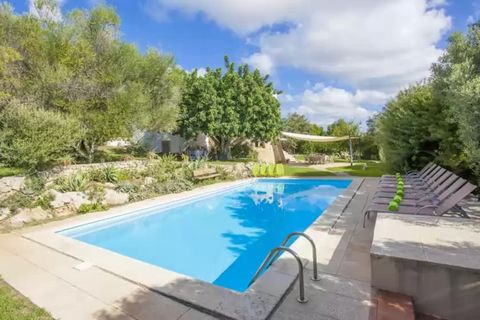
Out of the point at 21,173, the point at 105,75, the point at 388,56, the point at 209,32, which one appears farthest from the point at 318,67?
the point at 21,173

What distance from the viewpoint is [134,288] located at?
167 inches

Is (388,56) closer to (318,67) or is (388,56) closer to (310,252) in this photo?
(318,67)

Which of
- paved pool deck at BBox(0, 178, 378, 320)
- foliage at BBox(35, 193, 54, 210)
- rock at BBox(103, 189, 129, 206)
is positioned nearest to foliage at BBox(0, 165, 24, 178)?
foliage at BBox(35, 193, 54, 210)

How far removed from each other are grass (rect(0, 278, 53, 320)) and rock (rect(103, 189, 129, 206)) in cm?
629

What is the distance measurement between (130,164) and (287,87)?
67.8 feet

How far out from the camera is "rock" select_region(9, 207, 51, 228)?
26.2 feet

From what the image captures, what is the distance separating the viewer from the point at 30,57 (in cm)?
1187

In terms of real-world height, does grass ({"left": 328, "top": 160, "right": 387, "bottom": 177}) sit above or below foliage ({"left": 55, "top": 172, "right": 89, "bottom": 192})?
below

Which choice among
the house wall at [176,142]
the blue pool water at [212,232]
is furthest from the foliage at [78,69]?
the house wall at [176,142]

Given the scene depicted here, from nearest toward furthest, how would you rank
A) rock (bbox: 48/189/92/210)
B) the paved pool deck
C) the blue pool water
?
the paved pool deck, the blue pool water, rock (bbox: 48/189/92/210)

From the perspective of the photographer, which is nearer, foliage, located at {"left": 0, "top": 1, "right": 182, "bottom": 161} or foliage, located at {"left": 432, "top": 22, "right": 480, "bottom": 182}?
foliage, located at {"left": 432, "top": 22, "right": 480, "bottom": 182}

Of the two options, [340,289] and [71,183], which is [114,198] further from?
[340,289]

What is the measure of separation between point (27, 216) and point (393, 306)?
9.84 metres

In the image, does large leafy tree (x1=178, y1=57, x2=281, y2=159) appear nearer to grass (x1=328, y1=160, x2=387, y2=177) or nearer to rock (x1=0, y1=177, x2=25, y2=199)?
grass (x1=328, y1=160, x2=387, y2=177)
